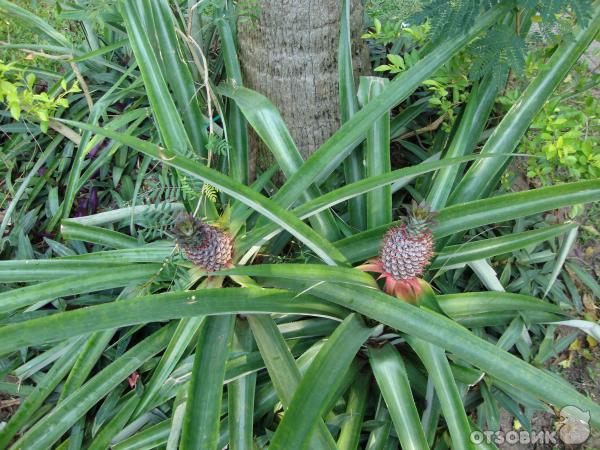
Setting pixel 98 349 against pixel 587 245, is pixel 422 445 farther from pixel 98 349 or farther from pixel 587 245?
pixel 587 245

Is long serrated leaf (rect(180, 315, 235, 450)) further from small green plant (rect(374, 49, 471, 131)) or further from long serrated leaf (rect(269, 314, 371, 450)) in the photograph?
small green plant (rect(374, 49, 471, 131))

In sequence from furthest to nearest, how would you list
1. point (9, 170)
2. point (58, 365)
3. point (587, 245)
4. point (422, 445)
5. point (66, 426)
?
1. point (9, 170)
2. point (587, 245)
3. point (58, 365)
4. point (66, 426)
5. point (422, 445)

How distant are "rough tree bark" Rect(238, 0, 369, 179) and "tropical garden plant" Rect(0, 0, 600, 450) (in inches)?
3.2

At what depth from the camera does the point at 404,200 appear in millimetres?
1618

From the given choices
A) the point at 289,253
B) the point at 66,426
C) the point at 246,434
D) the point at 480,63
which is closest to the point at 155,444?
the point at 66,426

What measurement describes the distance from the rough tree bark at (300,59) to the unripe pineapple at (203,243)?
64 centimetres

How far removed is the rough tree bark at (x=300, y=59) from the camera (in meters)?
1.36

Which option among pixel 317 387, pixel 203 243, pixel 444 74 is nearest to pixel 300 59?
pixel 444 74

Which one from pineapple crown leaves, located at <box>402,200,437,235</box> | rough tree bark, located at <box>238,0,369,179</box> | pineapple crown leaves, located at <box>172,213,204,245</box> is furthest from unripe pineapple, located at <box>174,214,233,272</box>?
rough tree bark, located at <box>238,0,369,179</box>

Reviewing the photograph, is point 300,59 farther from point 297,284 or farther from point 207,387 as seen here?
point 207,387

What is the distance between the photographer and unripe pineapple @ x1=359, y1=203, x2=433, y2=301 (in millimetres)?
923

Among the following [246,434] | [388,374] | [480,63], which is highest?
[480,63]

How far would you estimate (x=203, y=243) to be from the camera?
990 mm

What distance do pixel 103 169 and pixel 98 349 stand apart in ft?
2.77
